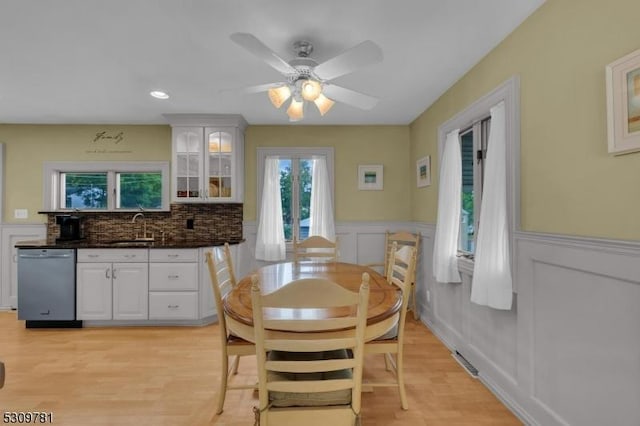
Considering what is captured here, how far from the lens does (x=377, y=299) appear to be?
1.71m

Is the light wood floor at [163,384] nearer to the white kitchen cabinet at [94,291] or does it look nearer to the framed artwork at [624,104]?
the white kitchen cabinet at [94,291]

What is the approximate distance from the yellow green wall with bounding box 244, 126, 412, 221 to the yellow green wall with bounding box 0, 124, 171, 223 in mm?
1606

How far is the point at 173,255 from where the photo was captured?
3490 millimetres

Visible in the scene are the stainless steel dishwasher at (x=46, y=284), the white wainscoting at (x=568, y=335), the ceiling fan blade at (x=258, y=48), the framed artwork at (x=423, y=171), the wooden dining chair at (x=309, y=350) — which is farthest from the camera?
the framed artwork at (x=423, y=171)

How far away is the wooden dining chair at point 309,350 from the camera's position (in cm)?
118

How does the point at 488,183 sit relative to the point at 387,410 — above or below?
above

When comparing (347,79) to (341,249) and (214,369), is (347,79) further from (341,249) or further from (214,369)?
(214,369)

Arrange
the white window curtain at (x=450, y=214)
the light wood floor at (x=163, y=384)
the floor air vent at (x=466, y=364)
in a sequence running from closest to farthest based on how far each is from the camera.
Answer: the light wood floor at (x=163, y=384) → the floor air vent at (x=466, y=364) → the white window curtain at (x=450, y=214)

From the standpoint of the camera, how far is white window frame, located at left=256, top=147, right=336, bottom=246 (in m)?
4.17

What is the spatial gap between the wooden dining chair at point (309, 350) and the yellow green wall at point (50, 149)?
12.1 ft

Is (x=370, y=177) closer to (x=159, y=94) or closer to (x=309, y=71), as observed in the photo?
(x=309, y=71)

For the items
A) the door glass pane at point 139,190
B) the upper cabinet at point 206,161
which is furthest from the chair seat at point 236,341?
the door glass pane at point 139,190

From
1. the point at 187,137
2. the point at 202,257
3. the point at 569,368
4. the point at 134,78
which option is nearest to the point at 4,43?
A: the point at 134,78

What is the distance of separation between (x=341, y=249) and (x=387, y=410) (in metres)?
2.34
